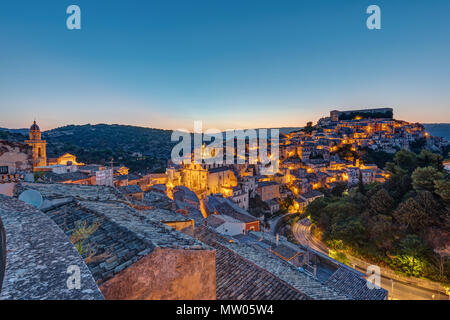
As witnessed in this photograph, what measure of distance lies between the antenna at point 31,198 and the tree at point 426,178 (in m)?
27.0

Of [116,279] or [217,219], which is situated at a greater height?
[116,279]

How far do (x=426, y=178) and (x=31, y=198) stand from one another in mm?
27581

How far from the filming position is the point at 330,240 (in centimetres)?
2372

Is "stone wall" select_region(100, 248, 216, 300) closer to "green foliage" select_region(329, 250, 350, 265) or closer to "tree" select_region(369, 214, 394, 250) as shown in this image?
"green foliage" select_region(329, 250, 350, 265)

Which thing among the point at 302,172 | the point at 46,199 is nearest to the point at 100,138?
the point at 302,172

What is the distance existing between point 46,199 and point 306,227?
31391 millimetres

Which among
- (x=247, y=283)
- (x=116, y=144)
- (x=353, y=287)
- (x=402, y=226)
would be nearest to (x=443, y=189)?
(x=402, y=226)

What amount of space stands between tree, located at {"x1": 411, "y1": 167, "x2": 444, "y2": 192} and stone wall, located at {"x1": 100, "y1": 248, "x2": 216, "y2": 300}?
25347 mm

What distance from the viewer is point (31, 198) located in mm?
5375

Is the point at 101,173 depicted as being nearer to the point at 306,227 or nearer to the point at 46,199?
the point at 46,199

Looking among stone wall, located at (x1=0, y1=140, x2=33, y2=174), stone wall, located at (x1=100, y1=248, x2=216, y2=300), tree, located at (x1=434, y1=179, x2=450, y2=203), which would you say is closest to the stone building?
stone wall, located at (x1=100, y1=248, x2=216, y2=300)

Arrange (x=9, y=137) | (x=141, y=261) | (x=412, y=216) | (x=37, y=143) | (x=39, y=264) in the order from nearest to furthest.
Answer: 1. (x=39, y=264)
2. (x=141, y=261)
3. (x=412, y=216)
4. (x=37, y=143)
5. (x=9, y=137)

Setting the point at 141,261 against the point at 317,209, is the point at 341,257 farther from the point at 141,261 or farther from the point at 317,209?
the point at 141,261

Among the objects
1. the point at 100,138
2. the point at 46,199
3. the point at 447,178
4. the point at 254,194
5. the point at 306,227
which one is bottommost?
the point at 306,227
